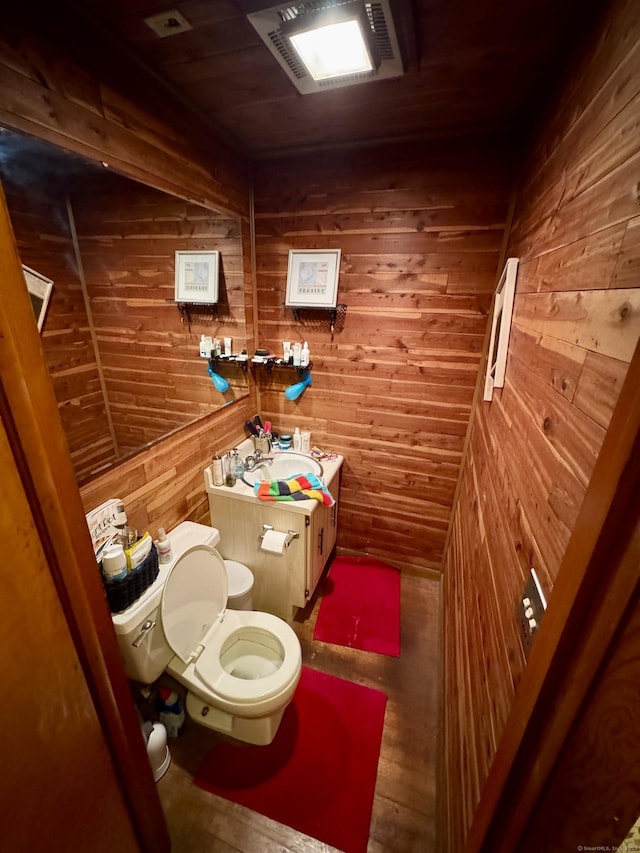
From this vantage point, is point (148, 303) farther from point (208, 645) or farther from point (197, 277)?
point (208, 645)

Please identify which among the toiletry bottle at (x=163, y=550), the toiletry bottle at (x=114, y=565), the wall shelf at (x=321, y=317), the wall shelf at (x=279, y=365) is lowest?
the toiletry bottle at (x=163, y=550)

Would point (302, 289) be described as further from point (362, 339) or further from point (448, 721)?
point (448, 721)

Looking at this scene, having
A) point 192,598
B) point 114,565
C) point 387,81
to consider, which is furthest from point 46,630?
point 387,81

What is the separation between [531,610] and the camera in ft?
2.22

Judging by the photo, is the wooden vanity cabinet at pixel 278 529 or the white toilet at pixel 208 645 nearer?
the white toilet at pixel 208 645

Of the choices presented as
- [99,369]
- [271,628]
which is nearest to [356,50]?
[99,369]

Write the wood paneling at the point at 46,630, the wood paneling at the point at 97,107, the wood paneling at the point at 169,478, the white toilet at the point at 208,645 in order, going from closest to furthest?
the wood paneling at the point at 46,630 < the wood paneling at the point at 97,107 < the white toilet at the point at 208,645 < the wood paneling at the point at 169,478

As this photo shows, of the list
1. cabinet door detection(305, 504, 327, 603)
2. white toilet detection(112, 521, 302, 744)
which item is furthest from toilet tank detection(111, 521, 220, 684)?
cabinet door detection(305, 504, 327, 603)

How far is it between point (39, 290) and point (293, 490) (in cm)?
137

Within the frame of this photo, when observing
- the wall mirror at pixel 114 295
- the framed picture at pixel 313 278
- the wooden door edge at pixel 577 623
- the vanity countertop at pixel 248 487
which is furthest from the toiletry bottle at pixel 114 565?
the framed picture at pixel 313 278

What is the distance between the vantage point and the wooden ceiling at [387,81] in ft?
3.08

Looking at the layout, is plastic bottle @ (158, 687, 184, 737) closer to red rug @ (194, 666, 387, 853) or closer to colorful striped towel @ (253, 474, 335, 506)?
red rug @ (194, 666, 387, 853)

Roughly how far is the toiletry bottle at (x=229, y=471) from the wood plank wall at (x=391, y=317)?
0.53m

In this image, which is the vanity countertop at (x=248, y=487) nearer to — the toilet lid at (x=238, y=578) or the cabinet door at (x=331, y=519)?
the cabinet door at (x=331, y=519)
